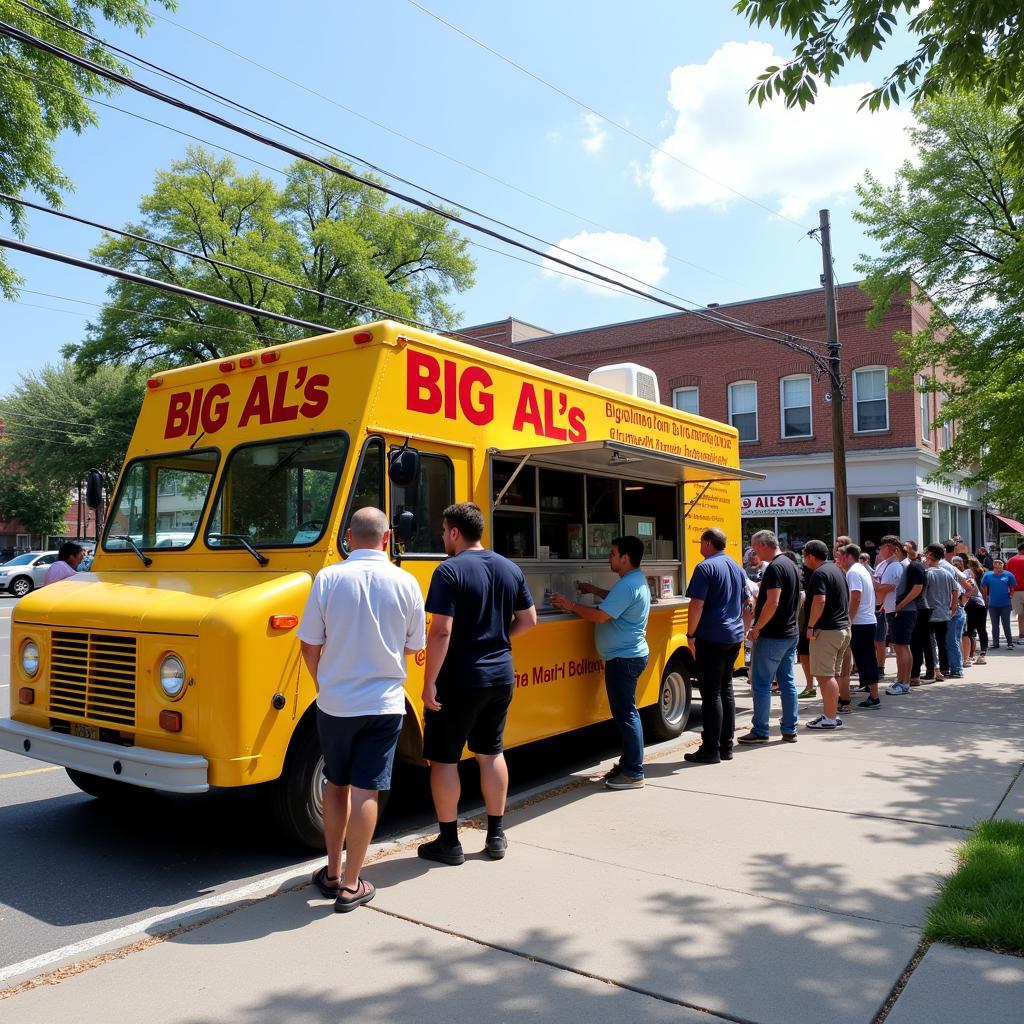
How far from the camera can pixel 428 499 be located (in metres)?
5.65

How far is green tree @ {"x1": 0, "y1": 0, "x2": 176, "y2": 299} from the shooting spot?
12.8 metres

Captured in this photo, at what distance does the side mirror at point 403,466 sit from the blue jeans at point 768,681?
4252mm

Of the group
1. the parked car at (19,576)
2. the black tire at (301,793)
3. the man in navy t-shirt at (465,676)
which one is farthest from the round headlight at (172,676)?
the parked car at (19,576)

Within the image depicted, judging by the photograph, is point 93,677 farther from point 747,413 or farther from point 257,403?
point 747,413

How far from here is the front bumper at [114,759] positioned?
14.2 feet

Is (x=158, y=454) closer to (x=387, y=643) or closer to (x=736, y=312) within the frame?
(x=387, y=643)

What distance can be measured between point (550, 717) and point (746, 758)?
198 centimetres

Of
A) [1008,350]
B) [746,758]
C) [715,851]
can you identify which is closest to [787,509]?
[1008,350]

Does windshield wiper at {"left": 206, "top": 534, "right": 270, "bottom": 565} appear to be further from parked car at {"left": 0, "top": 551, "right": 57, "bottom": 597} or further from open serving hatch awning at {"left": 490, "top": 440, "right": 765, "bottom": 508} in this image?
parked car at {"left": 0, "top": 551, "right": 57, "bottom": 597}

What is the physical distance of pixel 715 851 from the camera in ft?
16.4

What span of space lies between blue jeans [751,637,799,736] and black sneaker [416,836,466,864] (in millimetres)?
3947

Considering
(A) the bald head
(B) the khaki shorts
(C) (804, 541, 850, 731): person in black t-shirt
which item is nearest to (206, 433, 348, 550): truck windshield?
(A) the bald head

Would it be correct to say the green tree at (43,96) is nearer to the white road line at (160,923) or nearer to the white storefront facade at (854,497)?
the white road line at (160,923)

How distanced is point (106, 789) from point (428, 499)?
298cm
